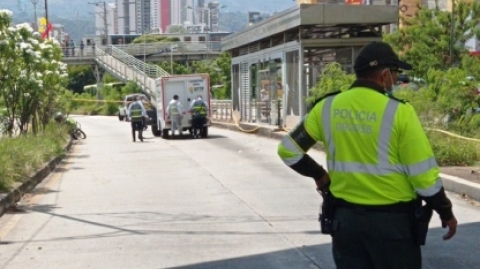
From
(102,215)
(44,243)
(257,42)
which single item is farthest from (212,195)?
(257,42)

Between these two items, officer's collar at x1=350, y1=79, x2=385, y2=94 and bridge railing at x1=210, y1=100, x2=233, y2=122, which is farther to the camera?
bridge railing at x1=210, y1=100, x2=233, y2=122

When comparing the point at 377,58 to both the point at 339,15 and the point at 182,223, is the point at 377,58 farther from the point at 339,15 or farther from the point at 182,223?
the point at 339,15

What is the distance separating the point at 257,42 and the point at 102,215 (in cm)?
2567

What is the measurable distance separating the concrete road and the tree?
24.5ft

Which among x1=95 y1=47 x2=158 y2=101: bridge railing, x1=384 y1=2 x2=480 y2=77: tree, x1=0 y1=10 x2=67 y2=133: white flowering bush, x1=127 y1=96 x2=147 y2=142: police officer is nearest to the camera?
x1=0 y1=10 x2=67 y2=133: white flowering bush

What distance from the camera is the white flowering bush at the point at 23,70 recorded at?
1953 cm

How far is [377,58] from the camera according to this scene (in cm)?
511

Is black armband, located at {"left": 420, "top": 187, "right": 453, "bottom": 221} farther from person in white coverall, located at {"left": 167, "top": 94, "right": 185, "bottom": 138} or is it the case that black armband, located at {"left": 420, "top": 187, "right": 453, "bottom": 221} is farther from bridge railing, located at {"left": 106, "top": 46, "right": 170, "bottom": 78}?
bridge railing, located at {"left": 106, "top": 46, "right": 170, "bottom": 78}

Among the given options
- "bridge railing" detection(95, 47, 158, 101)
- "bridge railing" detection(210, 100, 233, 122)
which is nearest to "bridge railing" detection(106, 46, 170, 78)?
"bridge railing" detection(95, 47, 158, 101)

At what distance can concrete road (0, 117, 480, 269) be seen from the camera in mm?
9516

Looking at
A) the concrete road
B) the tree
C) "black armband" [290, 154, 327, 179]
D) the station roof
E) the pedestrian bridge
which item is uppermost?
the pedestrian bridge

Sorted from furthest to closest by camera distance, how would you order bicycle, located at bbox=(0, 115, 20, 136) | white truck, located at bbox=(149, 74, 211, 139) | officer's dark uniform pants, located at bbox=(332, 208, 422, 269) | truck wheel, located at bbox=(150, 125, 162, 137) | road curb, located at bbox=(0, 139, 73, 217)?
1. truck wheel, located at bbox=(150, 125, 162, 137)
2. white truck, located at bbox=(149, 74, 211, 139)
3. bicycle, located at bbox=(0, 115, 20, 136)
4. road curb, located at bbox=(0, 139, 73, 217)
5. officer's dark uniform pants, located at bbox=(332, 208, 422, 269)

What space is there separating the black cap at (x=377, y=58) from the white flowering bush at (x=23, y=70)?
44.4ft

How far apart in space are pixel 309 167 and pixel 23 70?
18838mm
